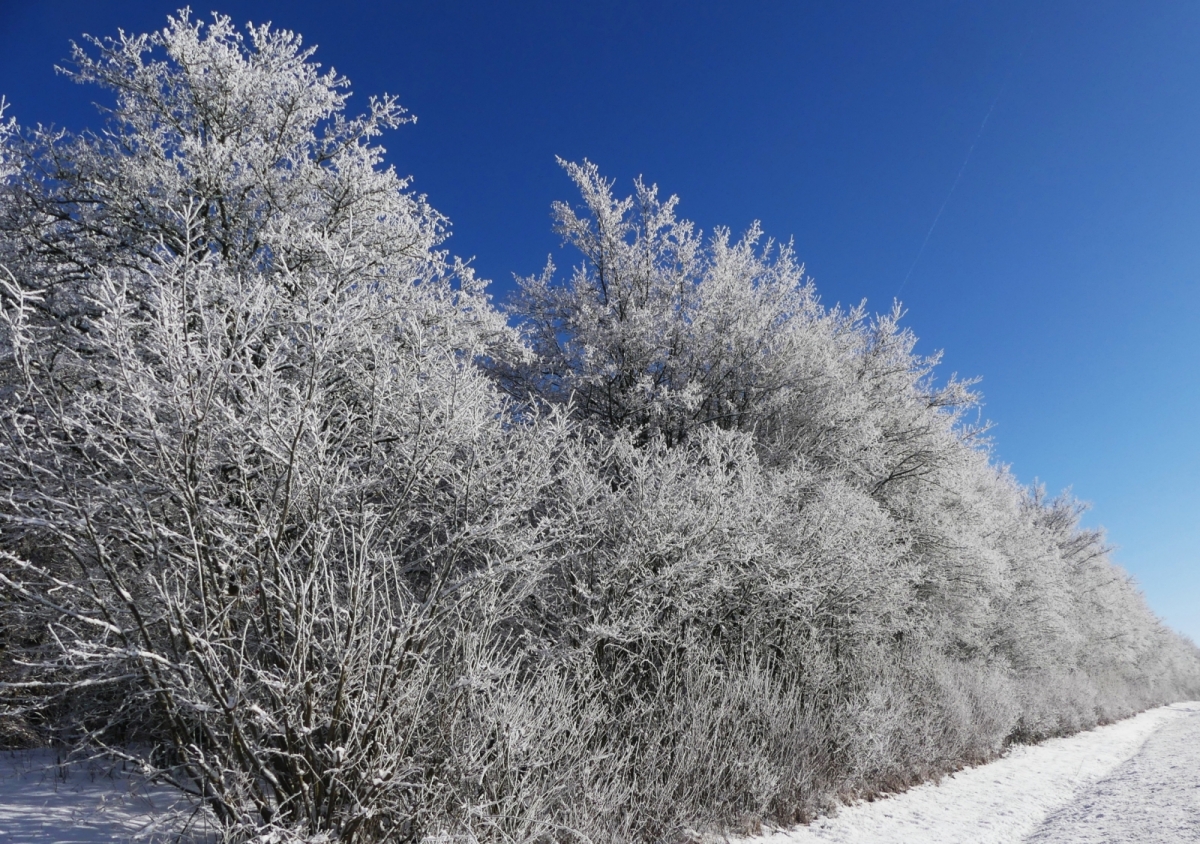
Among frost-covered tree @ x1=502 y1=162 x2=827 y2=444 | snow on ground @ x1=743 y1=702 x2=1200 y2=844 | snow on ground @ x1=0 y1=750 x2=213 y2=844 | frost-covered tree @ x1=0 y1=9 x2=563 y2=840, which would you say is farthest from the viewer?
frost-covered tree @ x1=502 y1=162 x2=827 y2=444

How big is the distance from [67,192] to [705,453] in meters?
9.10

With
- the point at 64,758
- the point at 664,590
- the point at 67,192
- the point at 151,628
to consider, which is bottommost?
the point at 64,758

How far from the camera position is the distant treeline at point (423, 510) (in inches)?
145

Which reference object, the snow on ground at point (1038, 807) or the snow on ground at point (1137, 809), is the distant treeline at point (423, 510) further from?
the snow on ground at point (1137, 809)

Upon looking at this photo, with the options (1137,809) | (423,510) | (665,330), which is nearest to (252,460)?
(423,510)

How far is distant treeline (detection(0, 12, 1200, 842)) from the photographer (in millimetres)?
3672

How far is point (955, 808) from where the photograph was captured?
7.97m

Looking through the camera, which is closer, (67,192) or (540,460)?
(540,460)

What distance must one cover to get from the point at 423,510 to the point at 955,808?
25.8 ft

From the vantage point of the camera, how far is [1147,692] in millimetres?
33438

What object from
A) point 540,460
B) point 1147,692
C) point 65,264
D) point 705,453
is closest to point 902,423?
point 705,453

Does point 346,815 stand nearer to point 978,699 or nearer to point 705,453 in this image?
point 705,453

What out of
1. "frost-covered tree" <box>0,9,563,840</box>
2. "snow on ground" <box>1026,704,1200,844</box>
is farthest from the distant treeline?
"snow on ground" <box>1026,704,1200,844</box>

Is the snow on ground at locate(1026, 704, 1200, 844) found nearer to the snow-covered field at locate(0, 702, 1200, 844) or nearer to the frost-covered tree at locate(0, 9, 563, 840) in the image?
the snow-covered field at locate(0, 702, 1200, 844)
